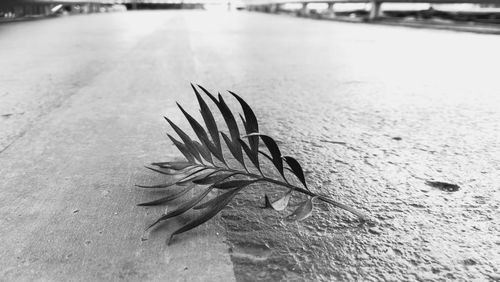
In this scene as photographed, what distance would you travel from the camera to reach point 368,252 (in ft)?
2.21

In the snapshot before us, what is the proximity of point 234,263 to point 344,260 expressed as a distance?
167mm

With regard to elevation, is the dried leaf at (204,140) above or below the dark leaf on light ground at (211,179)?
above

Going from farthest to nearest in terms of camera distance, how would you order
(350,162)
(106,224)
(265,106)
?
(265,106) → (350,162) → (106,224)

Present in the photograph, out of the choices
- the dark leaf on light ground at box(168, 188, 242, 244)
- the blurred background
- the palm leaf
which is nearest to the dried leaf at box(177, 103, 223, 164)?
the palm leaf

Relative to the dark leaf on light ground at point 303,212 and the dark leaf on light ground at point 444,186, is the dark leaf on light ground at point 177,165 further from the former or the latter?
the dark leaf on light ground at point 444,186

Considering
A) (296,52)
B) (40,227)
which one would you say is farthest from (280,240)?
(296,52)

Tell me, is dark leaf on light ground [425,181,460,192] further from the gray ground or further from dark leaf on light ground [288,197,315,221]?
dark leaf on light ground [288,197,315,221]

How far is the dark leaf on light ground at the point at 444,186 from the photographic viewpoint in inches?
35.2

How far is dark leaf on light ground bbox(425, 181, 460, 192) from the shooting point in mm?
893

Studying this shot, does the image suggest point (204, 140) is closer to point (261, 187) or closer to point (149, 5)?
point (261, 187)

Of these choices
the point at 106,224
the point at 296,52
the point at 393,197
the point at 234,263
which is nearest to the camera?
the point at 234,263

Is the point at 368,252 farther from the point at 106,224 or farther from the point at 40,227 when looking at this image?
the point at 40,227

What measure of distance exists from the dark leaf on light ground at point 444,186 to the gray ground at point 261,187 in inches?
0.8

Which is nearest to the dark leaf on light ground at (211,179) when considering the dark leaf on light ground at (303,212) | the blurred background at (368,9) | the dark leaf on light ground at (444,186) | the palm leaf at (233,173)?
the palm leaf at (233,173)
